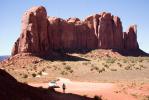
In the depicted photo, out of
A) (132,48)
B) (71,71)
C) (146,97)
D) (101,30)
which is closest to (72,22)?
(101,30)

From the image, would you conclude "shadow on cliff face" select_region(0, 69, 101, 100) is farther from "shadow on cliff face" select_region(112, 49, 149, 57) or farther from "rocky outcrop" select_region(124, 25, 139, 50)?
"rocky outcrop" select_region(124, 25, 139, 50)

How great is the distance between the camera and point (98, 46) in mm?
99875

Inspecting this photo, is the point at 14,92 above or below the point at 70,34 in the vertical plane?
below

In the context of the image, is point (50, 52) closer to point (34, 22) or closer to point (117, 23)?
point (34, 22)

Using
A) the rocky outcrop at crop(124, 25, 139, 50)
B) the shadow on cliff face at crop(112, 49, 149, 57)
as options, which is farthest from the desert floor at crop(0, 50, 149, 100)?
the rocky outcrop at crop(124, 25, 139, 50)

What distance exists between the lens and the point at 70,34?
96.1m

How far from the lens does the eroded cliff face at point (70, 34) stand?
71.1 metres

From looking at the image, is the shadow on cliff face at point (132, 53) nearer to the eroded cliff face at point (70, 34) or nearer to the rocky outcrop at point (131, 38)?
the eroded cliff face at point (70, 34)

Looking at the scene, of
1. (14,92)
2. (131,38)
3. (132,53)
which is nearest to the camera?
(14,92)

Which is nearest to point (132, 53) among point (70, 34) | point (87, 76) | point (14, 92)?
point (70, 34)

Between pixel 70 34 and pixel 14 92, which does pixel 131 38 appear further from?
pixel 14 92

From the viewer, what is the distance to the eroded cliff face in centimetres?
7112

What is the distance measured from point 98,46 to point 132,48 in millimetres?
16855

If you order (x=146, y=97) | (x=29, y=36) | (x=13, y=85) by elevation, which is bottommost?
(x=146, y=97)
